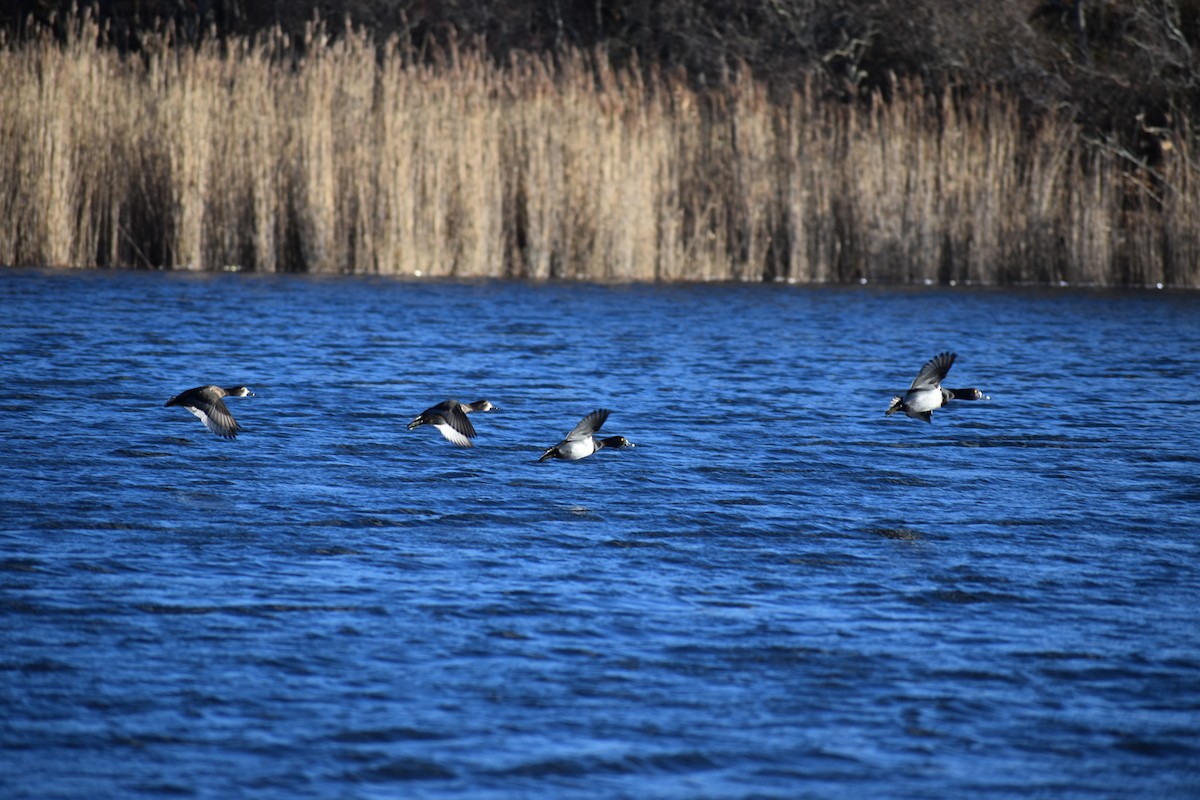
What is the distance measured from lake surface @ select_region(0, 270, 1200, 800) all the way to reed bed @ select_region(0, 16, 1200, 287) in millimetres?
5623

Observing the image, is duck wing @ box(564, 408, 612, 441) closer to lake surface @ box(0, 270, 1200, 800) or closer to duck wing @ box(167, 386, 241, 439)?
lake surface @ box(0, 270, 1200, 800)

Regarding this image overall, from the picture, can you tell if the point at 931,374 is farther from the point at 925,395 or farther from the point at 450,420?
the point at 450,420

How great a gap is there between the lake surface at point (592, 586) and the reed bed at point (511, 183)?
18.4 ft

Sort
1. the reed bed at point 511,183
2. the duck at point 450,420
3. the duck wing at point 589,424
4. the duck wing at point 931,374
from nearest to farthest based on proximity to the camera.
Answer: the duck wing at point 589,424
the duck at point 450,420
the duck wing at point 931,374
the reed bed at point 511,183

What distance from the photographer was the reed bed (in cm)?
1619

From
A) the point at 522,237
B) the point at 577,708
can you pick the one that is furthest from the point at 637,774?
the point at 522,237

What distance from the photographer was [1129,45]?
2297 centimetres

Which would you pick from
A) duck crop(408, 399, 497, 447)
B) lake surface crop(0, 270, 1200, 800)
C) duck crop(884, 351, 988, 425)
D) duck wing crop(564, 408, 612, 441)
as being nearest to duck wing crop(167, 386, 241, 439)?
lake surface crop(0, 270, 1200, 800)

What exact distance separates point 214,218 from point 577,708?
44.4 feet

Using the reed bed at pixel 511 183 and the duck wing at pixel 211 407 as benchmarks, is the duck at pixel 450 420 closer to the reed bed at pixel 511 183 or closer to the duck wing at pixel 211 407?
the duck wing at pixel 211 407

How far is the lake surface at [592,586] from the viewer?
3725 mm

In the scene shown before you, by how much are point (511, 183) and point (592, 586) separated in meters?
12.1

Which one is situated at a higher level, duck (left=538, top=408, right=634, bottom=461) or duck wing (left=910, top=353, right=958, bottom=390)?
duck wing (left=910, top=353, right=958, bottom=390)

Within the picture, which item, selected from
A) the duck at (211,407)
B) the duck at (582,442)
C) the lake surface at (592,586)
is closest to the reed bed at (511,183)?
the lake surface at (592,586)
